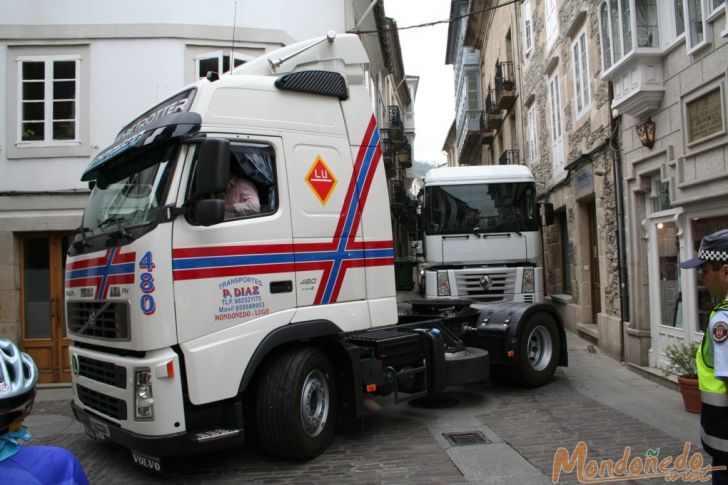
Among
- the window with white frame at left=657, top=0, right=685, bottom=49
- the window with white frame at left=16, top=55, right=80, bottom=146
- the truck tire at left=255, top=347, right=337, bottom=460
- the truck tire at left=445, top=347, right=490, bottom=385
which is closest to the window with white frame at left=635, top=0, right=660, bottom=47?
the window with white frame at left=657, top=0, right=685, bottom=49

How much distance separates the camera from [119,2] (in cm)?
948

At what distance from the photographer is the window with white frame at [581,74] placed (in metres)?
10.7

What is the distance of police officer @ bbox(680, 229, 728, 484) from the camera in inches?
103

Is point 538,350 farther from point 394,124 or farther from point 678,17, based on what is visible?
point 394,124

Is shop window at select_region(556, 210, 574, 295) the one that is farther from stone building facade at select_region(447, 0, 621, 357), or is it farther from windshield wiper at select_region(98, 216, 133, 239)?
windshield wiper at select_region(98, 216, 133, 239)

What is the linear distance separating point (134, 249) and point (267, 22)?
662 cm

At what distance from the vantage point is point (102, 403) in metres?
4.64

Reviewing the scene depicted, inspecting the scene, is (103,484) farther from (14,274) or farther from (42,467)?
(14,274)

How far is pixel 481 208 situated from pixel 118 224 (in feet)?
22.9

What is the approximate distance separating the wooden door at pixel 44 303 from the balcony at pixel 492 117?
15056 millimetres

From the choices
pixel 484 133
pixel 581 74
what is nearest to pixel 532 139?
pixel 581 74

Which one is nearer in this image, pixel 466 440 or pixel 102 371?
pixel 102 371

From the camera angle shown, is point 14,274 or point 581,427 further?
point 14,274

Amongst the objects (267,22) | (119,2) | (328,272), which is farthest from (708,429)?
(119,2)
